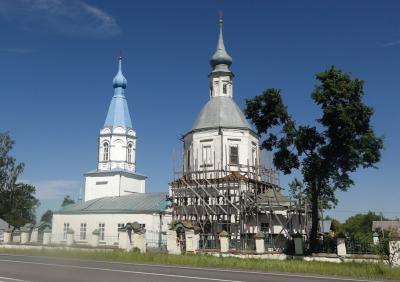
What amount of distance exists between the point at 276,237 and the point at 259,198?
11.0 ft

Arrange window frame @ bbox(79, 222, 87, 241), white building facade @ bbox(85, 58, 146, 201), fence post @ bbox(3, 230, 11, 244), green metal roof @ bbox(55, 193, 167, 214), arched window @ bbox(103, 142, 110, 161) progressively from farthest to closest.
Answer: arched window @ bbox(103, 142, 110, 161) → white building facade @ bbox(85, 58, 146, 201) → window frame @ bbox(79, 222, 87, 241) → green metal roof @ bbox(55, 193, 167, 214) → fence post @ bbox(3, 230, 11, 244)

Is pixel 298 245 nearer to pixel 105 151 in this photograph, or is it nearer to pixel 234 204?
pixel 234 204

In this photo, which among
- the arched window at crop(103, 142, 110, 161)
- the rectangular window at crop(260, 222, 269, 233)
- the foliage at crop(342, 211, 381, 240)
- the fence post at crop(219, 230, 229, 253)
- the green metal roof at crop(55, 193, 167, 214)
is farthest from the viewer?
the foliage at crop(342, 211, 381, 240)

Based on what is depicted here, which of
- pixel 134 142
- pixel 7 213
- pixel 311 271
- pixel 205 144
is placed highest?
pixel 134 142

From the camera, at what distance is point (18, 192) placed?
50438 millimetres

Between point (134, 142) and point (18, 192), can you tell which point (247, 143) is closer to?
point (134, 142)

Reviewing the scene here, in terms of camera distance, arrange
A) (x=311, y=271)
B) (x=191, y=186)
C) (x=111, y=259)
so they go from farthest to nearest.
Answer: (x=191, y=186) → (x=111, y=259) → (x=311, y=271)

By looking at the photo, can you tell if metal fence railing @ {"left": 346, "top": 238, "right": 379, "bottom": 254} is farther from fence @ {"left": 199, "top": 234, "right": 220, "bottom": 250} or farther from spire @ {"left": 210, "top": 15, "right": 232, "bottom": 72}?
spire @ {"left": 210, "top": 15, "right": 232, "bottom": 72}

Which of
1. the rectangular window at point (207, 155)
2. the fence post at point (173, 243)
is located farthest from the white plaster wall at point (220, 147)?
the fence post at point (173, 243)

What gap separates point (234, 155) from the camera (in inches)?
1310

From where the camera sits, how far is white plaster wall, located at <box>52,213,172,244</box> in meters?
36.4

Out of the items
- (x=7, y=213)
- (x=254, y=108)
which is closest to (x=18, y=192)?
(x=7, y=213)

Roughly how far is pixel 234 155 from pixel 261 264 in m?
15.2

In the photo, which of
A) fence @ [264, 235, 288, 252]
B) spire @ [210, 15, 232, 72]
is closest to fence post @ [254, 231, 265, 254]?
fence @ [264, 235, 288, 252]
